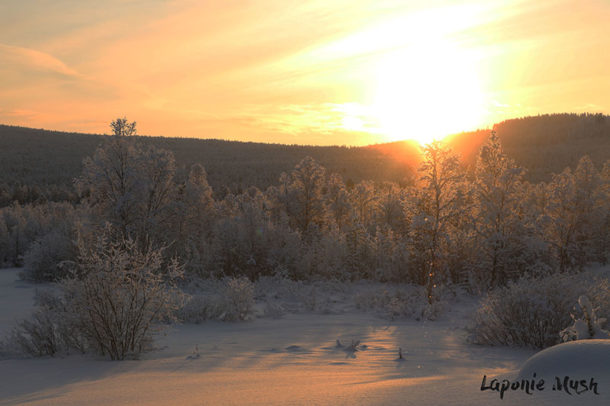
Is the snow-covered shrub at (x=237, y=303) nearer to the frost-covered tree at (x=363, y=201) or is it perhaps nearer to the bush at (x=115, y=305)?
the bush at (x=115, y=305)

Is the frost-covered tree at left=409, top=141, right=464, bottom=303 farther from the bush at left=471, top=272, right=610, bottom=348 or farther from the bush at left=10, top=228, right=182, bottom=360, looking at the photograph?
the bush at left=10, top=228, right=182, bottom=360

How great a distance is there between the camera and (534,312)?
885 cm

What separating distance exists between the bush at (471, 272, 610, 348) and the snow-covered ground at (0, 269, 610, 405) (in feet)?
1.23

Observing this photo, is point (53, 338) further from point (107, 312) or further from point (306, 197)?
point (306, 197)

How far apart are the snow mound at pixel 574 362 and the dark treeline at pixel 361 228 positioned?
1099 cm

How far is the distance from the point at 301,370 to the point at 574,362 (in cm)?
357

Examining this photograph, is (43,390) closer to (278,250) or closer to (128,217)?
(128,217)

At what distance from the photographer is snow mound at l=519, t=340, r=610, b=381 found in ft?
13.3

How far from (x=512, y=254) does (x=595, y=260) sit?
23.1ft

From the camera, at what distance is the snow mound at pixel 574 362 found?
406 cm

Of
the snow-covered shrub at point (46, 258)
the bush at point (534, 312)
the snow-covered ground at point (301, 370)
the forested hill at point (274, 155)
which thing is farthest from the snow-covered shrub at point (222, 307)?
the forested hill at point (274, 155)

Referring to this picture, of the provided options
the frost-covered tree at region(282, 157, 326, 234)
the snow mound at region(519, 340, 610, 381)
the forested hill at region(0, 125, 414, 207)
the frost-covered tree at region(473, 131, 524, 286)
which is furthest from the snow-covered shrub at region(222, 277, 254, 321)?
the forested hill at region(0, 125, 414, 207)

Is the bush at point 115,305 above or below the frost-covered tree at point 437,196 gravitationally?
below

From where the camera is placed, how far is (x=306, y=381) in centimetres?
563
